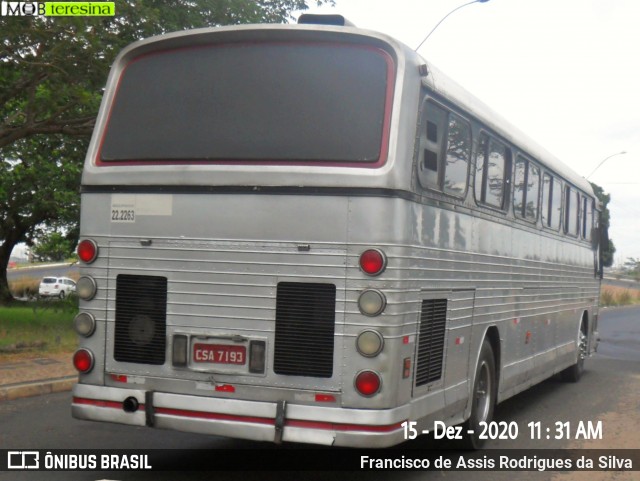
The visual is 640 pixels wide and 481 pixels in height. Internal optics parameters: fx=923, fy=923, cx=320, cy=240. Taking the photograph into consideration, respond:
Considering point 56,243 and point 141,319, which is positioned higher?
point 56,243

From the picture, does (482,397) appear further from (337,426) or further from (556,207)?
(556,207)

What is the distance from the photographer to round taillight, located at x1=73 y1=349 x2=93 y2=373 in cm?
689

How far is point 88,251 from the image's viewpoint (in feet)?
23.0

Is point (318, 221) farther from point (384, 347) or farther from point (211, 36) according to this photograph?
point (211, 36)

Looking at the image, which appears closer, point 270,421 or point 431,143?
point 270,421

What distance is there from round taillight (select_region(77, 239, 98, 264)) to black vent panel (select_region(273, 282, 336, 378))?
1.54 meters

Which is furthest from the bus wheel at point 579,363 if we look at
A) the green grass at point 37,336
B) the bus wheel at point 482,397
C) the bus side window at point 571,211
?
the green grass at point 37,336

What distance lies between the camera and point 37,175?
90.8ft

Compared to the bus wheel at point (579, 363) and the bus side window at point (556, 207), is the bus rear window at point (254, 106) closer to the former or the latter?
the bus side window at point (556, 207)

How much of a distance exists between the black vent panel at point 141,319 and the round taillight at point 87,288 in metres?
0.20

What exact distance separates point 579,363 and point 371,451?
774 centimetres

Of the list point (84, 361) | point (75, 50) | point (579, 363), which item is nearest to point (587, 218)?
point (579, 363)

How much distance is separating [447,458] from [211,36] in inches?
165

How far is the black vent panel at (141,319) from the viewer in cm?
672
